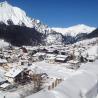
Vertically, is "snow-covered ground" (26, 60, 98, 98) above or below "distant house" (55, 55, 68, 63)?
above

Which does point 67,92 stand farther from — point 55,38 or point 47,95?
point 55,38

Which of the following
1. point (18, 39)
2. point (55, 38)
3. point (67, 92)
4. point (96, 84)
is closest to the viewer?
point (67, 92)

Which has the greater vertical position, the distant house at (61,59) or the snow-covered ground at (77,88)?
the snow-covered ground at (77,88)

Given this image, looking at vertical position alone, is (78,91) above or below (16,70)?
above

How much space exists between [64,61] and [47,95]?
1801 inches

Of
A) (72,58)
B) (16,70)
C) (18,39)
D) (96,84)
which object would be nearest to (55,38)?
(18,39)

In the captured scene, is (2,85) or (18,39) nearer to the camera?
(2,85)

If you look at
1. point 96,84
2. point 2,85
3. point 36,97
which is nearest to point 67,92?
point 36,97

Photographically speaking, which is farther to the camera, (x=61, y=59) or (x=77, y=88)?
(x=61, y=59)

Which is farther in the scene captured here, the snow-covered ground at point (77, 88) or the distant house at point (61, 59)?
the distant house at point (61, 59)

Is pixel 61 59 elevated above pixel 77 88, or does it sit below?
below

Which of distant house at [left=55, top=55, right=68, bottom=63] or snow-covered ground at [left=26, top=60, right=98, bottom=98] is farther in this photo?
distant house at [left=55, top=55, right=68, bottom=63]

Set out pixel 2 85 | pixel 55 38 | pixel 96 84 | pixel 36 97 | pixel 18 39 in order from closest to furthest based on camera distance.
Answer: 1. pixel 36 97
2. pixel 96 84
3. pixel 2 85
4. pixel 18 39
5. pixel 55 38

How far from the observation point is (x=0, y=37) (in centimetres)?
10562
